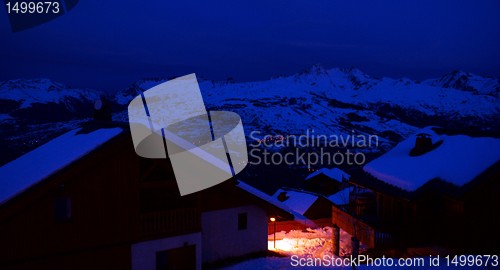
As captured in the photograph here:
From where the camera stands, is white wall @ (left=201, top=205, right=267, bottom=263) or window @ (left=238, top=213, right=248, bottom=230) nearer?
white wall @ (left=201, top=205, right=267, bottom=263)

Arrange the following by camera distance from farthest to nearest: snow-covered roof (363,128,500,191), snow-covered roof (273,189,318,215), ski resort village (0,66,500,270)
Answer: snow-covered roof (273,189,318,215)
snow-covered roof (363,128,500,191)
ski resort village (0,66,500,270)

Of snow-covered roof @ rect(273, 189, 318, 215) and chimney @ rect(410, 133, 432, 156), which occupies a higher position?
chimney @ rect(410, 133, 432, 156)

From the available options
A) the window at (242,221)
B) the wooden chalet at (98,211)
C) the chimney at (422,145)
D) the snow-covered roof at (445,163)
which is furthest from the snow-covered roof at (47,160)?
the chimney at (422,145)

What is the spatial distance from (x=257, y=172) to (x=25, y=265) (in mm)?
67667

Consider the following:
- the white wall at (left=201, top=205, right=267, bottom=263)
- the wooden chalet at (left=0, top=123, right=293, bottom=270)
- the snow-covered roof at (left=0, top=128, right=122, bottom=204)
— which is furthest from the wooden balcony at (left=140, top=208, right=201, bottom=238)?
the snow-covered roof at (left=0, top=128, right=122, bottom=204)

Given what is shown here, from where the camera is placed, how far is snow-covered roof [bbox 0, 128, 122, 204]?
421 inches

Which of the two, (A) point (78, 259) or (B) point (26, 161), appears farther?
(B) point (26, 161)

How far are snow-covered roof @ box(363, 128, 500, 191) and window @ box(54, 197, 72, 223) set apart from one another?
13989 mm

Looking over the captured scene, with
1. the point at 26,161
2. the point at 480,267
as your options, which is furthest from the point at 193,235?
the point at 480,267

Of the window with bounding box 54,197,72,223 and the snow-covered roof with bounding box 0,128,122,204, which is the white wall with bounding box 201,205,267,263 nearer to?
the window with bounding box 54,197,72,223

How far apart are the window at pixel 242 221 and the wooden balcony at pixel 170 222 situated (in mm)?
2830

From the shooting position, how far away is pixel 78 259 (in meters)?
11.5

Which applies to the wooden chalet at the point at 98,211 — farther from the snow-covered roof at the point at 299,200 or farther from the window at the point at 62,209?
the snow-covered roof at the point at 299,200

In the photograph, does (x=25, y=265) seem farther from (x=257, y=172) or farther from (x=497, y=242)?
(x=257, y=172)
